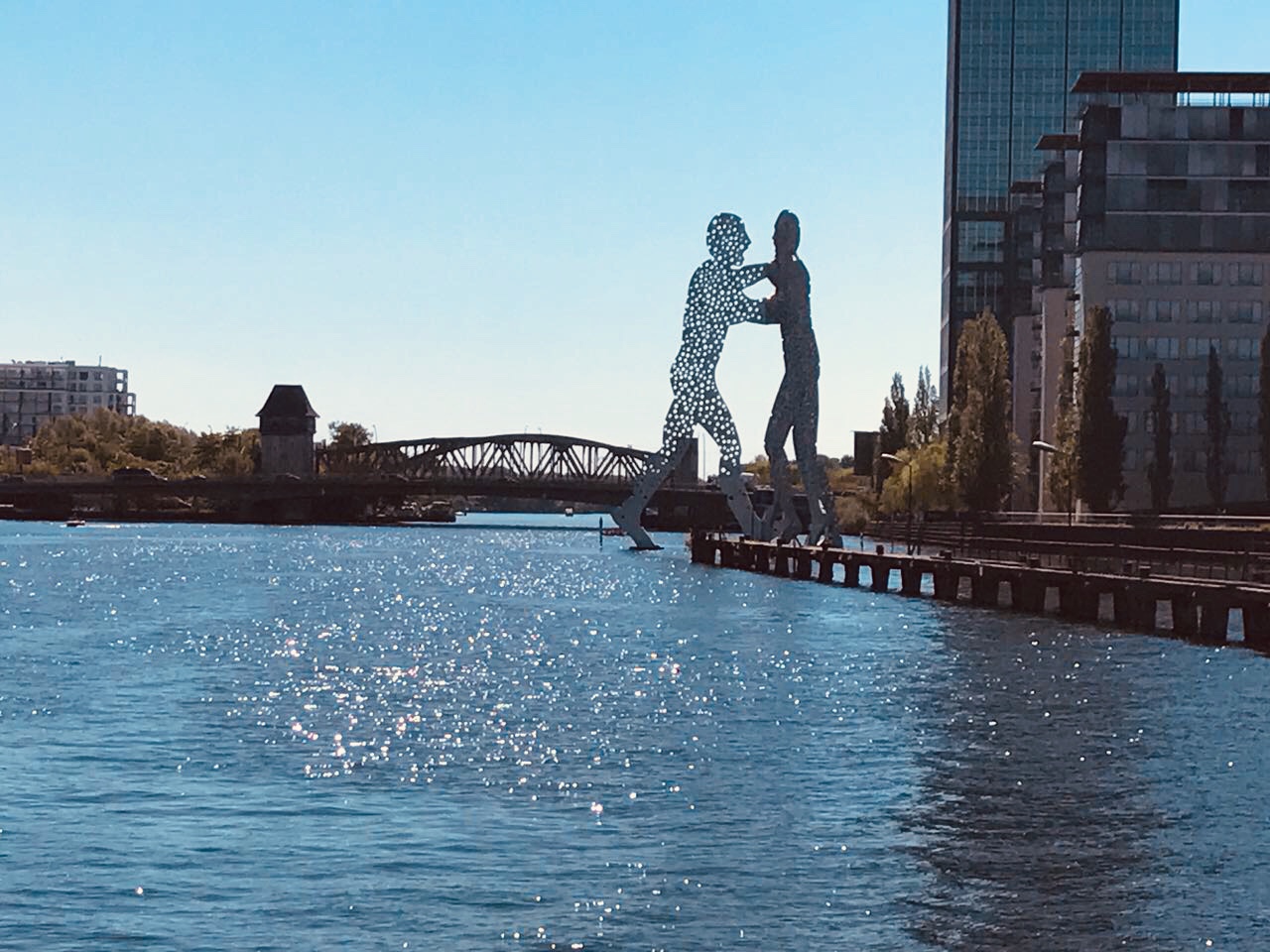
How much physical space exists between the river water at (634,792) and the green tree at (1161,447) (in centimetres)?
6605

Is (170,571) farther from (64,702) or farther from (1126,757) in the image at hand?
(1126,757)

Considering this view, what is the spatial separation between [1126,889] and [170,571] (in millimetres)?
102833

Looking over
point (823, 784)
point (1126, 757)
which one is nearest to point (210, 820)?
point (823, 784)

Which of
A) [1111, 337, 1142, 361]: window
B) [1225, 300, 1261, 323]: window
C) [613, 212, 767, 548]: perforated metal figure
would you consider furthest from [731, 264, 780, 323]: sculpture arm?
[1225, 300, 1261, 323]: window

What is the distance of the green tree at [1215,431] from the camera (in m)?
134

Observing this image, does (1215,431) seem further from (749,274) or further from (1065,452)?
(749,274)

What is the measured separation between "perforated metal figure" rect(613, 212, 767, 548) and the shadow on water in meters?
73.4

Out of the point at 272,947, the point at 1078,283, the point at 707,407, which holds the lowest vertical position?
the point at 272,947

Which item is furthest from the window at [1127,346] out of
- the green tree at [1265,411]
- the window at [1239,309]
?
the green tree at [1265,411]

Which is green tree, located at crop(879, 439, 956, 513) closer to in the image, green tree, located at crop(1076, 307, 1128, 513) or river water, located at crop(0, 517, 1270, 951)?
green tree, located at crop(1076, 307, 1128, 513)

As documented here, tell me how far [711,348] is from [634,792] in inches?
3712

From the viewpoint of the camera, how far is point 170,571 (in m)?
125

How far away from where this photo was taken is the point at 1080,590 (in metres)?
75.4

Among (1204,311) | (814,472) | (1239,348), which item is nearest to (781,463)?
(814,472)
